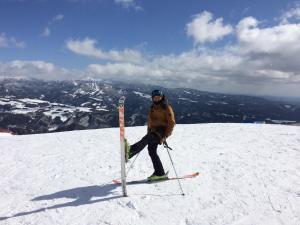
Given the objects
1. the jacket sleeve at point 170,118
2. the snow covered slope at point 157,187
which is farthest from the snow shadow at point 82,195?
the jacket sleeve at point 170,118

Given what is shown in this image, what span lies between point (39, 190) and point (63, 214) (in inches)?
89.6

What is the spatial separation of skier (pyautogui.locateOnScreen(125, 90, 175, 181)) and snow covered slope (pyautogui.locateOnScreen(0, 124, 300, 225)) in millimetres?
841

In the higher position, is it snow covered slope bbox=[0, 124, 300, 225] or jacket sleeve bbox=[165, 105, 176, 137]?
jacket sleeve bbox=[165, 105, 176, 137]

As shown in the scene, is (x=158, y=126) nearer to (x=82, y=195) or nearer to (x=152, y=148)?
(x=152, y=148)

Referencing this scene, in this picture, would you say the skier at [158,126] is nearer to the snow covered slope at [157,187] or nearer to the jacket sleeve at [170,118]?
the jacket sleeve at [170,118]

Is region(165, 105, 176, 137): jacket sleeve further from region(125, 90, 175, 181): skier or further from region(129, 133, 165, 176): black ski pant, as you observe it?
region(129, 133, 165, 176): black ski pant

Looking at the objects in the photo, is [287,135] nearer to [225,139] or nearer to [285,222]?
[225,139]

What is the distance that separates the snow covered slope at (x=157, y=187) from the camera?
657cm

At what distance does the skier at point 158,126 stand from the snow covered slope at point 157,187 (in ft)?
2.76

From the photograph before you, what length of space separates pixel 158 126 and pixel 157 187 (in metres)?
1.89

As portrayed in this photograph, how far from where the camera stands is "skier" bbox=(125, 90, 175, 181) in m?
8.56

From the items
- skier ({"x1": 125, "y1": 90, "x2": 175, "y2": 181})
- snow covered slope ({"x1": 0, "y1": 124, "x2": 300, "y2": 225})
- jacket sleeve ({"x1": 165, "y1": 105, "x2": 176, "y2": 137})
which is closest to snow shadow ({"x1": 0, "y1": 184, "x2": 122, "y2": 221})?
snow covered slope ({"x1": 0, "y1": 124, "x2": 300, "y2": 225})

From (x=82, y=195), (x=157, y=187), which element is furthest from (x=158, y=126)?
(x=82, y=195)

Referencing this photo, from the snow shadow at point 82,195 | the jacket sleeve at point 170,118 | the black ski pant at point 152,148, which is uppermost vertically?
the jacket sleeve at point 170,118
